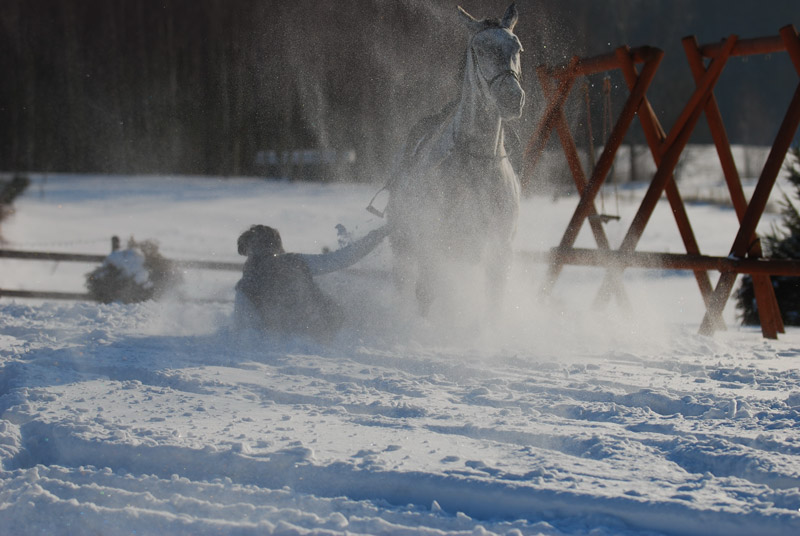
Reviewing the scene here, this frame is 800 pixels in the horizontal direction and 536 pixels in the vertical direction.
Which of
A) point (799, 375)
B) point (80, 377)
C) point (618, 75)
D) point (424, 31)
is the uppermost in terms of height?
point (618, 75)

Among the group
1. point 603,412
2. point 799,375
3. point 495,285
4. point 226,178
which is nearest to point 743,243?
point 799,375

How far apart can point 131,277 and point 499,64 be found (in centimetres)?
469

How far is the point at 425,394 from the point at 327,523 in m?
1.34

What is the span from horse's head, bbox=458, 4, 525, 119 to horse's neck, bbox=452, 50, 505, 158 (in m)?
0.12

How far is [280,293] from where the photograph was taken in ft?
14.4

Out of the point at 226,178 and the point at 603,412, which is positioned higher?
the point at 226,178

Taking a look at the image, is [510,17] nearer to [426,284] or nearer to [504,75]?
[504,75]

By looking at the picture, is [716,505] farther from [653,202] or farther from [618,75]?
[618,75]

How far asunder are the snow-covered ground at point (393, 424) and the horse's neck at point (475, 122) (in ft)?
3.29

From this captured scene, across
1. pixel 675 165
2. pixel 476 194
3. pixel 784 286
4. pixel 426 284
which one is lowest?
pixel 426 284

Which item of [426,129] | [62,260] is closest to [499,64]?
[426,129]

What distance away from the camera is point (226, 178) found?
14.7 metres

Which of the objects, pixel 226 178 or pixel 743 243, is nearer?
pixel 743 243

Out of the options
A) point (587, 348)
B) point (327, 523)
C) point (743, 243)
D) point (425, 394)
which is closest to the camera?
point (327, 523)
